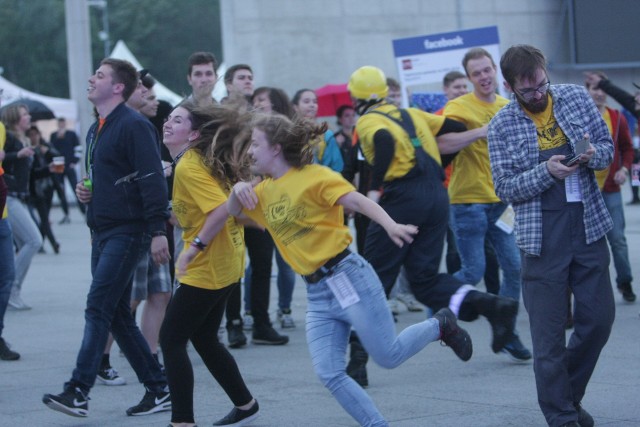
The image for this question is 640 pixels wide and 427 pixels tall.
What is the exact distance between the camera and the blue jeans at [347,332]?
17.0 feet

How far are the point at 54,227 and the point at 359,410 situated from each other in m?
18.6

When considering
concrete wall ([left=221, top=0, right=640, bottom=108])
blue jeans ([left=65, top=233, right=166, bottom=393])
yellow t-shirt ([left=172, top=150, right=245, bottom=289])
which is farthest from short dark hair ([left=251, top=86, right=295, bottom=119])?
concrete wall ([left=221, top=0, right=640, bottom=108])

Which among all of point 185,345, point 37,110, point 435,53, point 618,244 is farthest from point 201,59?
point 37,110

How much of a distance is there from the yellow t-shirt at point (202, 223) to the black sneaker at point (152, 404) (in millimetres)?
930

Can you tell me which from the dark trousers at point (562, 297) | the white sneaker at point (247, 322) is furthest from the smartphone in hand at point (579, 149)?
the white sneaker at point (247, 322)

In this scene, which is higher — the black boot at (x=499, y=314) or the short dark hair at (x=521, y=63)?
the short dark hair at (x=521, y=63)

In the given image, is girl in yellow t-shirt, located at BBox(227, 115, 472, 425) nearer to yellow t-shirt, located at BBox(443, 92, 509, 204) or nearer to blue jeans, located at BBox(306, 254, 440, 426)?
blue jeans, located at BBox(306, 254, 440, 426)

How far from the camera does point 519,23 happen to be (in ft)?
91.1

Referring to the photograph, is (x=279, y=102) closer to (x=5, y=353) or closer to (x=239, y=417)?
(x=5, y=353)

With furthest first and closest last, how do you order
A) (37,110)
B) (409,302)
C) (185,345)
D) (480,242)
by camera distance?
1. (37,110)
2. (409,302)
3. (480,242)
4. (185,345)

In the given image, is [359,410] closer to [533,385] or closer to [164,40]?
[533,385]

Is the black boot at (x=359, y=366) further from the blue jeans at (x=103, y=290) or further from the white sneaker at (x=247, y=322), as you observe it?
the white sneaker at (x=247, y=322)

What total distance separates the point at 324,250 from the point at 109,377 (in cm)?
266

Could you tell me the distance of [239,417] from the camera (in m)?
6.09
